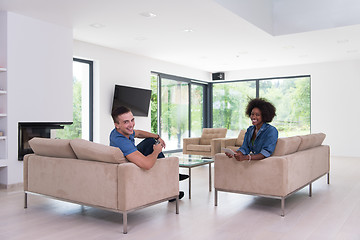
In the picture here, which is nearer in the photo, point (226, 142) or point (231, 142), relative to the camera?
point (226, 142)

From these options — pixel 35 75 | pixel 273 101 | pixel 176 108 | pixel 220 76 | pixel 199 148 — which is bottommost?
pixel 199 148

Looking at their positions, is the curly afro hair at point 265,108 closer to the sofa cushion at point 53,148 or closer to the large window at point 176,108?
the sofa cushion at point 53,148

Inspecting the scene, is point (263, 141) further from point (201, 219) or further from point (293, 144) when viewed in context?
point (201, 219)

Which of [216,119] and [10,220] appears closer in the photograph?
[10,220]

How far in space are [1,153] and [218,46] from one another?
4605 mm

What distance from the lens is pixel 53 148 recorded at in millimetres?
3367

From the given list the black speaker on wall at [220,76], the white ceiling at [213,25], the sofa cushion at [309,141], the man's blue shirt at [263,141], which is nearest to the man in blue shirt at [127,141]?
the man's blue shirt at [263,141]

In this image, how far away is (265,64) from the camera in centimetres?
970

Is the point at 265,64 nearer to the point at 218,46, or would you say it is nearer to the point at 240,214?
the point at 218,46

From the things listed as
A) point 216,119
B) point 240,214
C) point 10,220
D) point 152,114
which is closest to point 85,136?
point 152,114

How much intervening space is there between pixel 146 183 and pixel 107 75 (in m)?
4.74

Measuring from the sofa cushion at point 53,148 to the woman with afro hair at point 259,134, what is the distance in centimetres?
164

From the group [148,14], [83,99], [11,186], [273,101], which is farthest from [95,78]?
[273,101]

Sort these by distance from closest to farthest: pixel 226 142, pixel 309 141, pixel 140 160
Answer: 1. pixel 140 160
2. pixel 309 141
3. pixel 226 142
